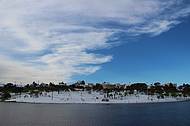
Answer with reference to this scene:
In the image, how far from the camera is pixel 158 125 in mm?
83062

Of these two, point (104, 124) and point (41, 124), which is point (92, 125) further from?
point (41, 124)

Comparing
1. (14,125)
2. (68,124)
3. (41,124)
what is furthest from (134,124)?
(14,125)

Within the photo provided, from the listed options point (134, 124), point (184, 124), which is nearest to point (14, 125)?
point (134, 124)

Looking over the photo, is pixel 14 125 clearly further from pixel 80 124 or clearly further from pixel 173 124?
pixel 173 124

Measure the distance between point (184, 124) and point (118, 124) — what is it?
16.4m

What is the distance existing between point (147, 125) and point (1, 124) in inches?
1382

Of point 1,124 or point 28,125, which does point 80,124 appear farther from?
point 1,124

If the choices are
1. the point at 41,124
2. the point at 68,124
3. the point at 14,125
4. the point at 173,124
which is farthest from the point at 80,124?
the point at 173,124

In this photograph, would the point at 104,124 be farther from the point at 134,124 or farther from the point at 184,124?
the point at 184,124

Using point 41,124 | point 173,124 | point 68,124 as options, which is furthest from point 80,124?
point 173,124

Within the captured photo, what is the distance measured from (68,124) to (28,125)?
971 centimetres

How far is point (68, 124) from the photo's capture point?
84688 millimetres

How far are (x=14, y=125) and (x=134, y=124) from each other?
29053 millimetres

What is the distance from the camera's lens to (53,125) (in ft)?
271
